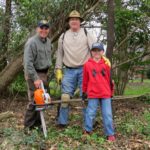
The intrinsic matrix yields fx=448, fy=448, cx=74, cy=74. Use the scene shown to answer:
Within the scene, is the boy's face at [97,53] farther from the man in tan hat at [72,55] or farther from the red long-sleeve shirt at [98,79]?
the man in tan hat at [72,55]

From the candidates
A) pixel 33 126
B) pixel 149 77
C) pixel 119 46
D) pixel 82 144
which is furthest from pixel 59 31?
pixel 149 77

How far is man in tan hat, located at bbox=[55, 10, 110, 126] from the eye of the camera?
877cm

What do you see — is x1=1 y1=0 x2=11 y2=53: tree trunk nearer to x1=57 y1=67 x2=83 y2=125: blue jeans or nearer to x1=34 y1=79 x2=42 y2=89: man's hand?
x1=57 y1=67 x2=83 y2=125: blue jeans

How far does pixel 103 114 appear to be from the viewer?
8367 mm

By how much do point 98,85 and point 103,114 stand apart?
57 centimetres

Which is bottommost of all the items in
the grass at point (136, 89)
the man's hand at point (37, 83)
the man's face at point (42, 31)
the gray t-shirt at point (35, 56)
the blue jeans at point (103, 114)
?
the grass at point (136, 89)

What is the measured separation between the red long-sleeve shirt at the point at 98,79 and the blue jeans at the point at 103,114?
0.13m

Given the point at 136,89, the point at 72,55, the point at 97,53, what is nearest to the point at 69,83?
the point at 72,55

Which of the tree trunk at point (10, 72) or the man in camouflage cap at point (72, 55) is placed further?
the tree trunk at point (10, 72)

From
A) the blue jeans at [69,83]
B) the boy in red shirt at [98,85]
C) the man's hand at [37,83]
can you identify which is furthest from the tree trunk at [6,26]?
the boy in red shirt at [98,85]

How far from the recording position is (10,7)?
12469mm

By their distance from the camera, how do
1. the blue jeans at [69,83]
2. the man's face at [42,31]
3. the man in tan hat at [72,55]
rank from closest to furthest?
the man's face at [42,31] < the man in tan hat at [72,55] < the blue jeans at [69,83]

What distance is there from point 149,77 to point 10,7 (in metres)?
19.0

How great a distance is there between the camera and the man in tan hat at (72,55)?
8.77 metres
